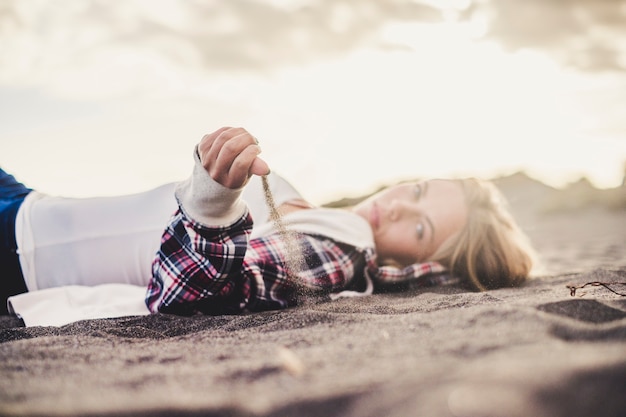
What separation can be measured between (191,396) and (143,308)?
97 centimetres

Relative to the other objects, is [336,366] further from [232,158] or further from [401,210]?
[401,210]

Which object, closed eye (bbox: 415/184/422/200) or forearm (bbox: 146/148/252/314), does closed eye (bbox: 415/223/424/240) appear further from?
forearm (bbox: 146/148/252/314)

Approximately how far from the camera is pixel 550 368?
1.87ft

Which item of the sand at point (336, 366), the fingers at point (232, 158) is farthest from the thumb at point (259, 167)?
the sand at point (336, 366)

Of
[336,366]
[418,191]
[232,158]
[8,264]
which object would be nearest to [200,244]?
[232,158]

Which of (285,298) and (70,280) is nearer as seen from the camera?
(285,298)

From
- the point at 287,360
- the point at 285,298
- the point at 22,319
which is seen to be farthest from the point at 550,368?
the point at 22,319

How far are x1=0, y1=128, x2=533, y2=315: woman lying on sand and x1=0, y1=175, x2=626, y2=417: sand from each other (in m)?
0.21

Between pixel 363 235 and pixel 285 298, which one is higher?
pixel 363 235

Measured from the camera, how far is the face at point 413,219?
2088 millimetres

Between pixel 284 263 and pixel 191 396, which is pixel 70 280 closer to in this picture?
pixel 284 263

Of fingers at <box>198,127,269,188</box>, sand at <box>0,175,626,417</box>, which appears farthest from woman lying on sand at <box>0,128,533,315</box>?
sand at <box>0,175,626,417</box>

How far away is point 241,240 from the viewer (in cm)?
126

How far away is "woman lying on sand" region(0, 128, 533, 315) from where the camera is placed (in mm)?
1235
